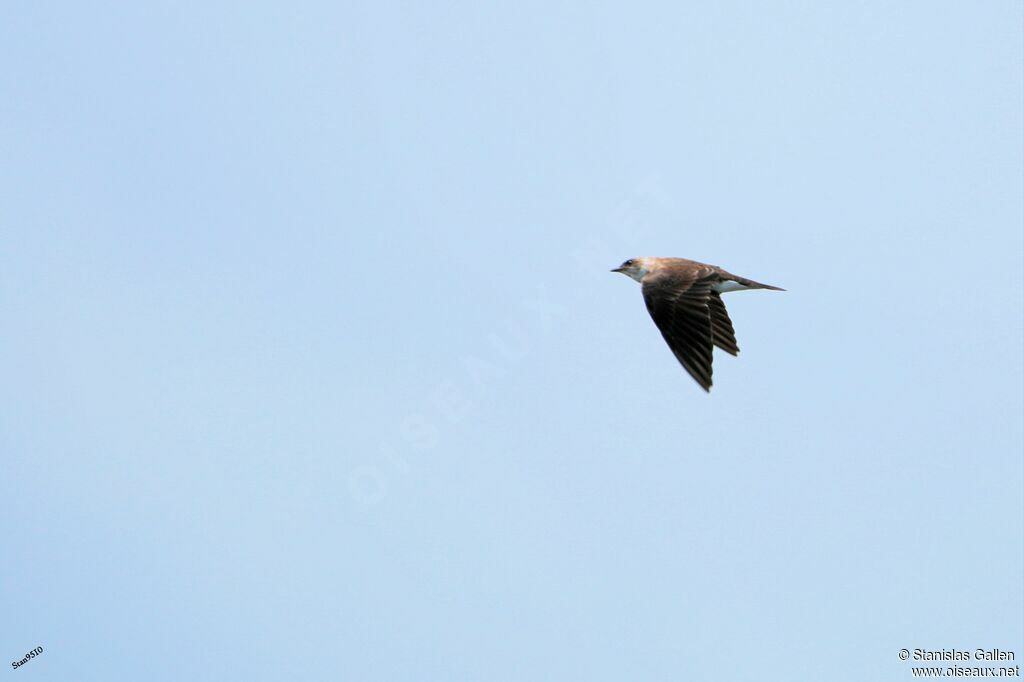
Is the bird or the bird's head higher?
the bird's head

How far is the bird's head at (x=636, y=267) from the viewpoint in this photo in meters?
25.6

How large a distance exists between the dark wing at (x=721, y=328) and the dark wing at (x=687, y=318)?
1.0 inches

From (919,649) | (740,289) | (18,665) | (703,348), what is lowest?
(18,665)

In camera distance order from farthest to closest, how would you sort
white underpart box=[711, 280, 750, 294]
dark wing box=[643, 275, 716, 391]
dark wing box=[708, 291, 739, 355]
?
white underpart box=[711, 280, 750, 294] < dark wing box=[708, 291, 739, 355] < dark wing box=[643, 275, 716, 391]

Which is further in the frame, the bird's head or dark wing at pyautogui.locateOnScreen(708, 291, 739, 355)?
the bird's head

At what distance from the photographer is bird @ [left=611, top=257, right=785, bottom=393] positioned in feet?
71.1

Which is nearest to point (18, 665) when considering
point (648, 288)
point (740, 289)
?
point (648, 288)

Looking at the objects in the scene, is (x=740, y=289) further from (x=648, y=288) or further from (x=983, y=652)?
(x=983, y=652)

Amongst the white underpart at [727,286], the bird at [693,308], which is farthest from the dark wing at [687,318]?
the white underpart at [727,286]

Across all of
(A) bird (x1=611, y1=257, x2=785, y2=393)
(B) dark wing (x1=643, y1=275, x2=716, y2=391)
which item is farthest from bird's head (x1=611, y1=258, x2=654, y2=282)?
(B) dark wing (x1=643, y1=275, x2=716, y2=391)

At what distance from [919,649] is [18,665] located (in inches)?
703

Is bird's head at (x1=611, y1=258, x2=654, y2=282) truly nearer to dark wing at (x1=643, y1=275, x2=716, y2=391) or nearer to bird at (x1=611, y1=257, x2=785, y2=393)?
bird at (x1=611, y1=257, x2=785, y2=393)

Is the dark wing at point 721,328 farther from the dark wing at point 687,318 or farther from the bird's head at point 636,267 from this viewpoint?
the bird's head at point 636,267

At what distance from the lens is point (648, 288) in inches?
918
